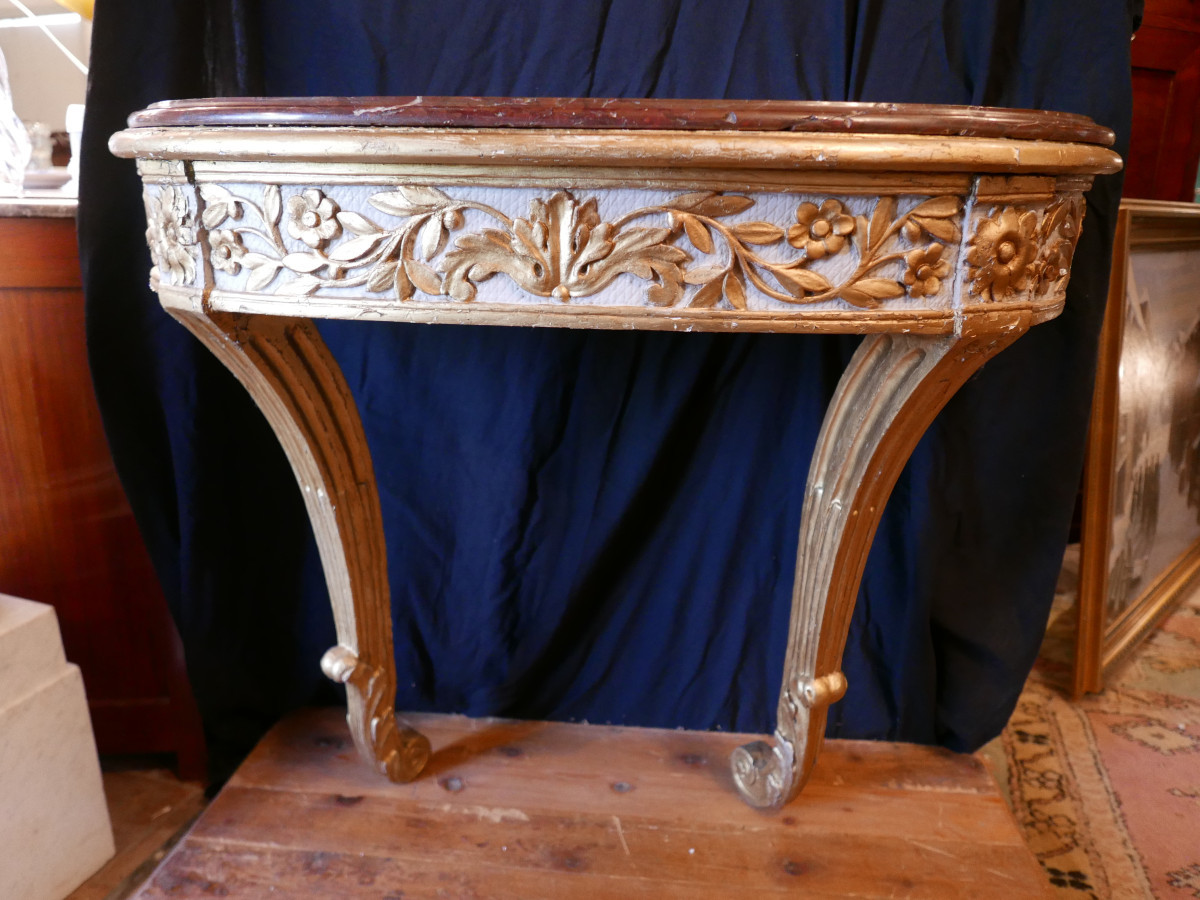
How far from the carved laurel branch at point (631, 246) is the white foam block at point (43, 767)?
0.63 meters

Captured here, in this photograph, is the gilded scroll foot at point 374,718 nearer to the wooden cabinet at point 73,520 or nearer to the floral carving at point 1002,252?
the wooden cabinet at point 73,520

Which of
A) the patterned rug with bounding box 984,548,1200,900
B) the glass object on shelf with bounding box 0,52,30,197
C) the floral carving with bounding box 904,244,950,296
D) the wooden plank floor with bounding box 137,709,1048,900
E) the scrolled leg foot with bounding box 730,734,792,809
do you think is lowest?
the patterned rug with bounding box 984,548,1200,900

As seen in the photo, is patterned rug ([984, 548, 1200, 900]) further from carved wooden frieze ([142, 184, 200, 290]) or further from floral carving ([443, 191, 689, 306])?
carved wooden frieze ([142, 184, 200, 290])

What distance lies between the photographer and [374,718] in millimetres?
970

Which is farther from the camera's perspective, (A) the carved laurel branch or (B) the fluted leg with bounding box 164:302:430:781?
(B) the fluted leg with bounding box 164:302:430:781

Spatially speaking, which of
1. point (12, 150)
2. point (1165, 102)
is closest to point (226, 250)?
point (12, 150)

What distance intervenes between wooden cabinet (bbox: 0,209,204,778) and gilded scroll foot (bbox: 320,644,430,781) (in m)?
0.29

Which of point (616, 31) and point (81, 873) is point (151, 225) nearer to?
point (616, 31)

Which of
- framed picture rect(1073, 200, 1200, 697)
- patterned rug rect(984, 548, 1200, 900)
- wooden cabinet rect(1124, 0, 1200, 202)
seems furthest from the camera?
wooden cabinet rect(1124, 0, 1200, 202)

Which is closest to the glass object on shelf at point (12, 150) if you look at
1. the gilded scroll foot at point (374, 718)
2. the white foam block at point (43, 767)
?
the white foam block at point (43, 767)

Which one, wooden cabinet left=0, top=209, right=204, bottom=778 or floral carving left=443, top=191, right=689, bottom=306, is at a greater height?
floral carving left=443, top=191, right=689, bottom=306

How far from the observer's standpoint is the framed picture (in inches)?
47.8

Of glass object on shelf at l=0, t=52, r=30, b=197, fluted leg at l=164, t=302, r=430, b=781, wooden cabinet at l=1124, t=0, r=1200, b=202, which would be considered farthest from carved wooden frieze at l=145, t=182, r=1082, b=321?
wooden cabinet at l=1124, t=0, r=1200, b=202

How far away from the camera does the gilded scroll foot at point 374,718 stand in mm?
933
